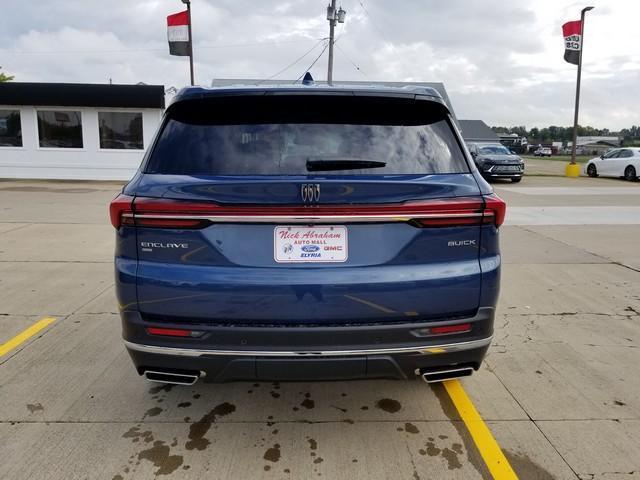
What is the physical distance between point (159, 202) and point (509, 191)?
54.7 feet

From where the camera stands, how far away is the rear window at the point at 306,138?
99.8 inches

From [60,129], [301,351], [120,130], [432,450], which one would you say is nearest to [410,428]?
[432,450]

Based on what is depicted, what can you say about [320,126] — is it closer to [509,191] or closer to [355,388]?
[355,388]

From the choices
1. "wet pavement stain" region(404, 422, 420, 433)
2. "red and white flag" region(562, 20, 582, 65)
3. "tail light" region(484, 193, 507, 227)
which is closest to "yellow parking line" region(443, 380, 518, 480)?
"wet pavement stain" region(404, 422, 420, 433)


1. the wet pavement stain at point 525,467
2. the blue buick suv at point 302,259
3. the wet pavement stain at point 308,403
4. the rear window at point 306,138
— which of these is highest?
the rear window at point 306,138

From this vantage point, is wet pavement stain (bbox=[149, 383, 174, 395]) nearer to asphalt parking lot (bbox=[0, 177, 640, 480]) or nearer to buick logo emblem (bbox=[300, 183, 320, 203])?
asphalt parking lot (bbox=[0, 177, 640, 480])

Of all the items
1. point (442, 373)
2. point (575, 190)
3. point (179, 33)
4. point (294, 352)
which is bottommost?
point (575, 190)

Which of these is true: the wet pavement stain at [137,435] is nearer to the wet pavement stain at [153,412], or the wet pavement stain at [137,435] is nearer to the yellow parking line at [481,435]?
→ the wet pavement stain at [153,412]

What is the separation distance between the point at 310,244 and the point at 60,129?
1991 centimetres

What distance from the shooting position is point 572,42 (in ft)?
76.9

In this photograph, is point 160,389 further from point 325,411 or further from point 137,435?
point 325,411

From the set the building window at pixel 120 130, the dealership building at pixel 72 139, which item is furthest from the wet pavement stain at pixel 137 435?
the building window at pixel 120 130

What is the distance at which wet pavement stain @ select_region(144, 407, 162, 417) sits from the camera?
10.3 feet

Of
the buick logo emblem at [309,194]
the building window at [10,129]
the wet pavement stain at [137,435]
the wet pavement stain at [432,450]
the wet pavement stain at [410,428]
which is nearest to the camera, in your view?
the buick logo emblem at [309,194]
